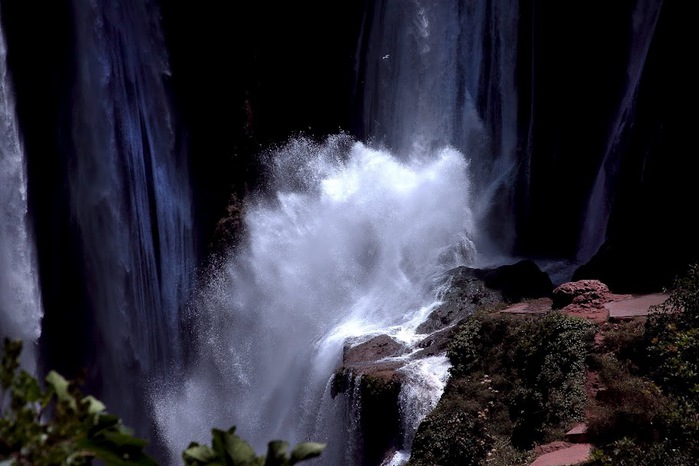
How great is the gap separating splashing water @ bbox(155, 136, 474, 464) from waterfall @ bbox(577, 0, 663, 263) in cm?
303

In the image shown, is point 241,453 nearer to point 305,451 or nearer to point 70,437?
point 305,451

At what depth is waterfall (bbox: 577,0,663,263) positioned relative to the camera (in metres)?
17.8

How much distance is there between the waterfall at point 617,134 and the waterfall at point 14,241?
13817 millimetres

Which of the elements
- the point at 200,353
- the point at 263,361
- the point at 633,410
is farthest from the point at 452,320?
the point at 200,353

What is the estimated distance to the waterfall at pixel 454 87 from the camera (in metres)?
21.3

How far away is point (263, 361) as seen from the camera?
62.5ft

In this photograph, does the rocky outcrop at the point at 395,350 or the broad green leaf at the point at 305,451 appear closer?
the broad green leaf at the point at 305,451

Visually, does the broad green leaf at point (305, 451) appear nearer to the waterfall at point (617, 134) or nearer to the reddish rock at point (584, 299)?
the reddish rock at point (584, 299)

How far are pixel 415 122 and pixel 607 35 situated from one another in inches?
237

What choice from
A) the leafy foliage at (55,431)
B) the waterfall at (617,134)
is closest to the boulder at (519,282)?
the waterfall at (617,134)

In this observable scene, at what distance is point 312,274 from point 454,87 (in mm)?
6834

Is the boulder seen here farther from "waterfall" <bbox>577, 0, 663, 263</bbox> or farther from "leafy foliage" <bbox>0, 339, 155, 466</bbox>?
"leafy foliage" <bbox>0, 339, 155, 466</bbox>

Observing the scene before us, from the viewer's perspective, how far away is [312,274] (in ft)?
66.8

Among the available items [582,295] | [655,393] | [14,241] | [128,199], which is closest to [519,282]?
[582,295]
